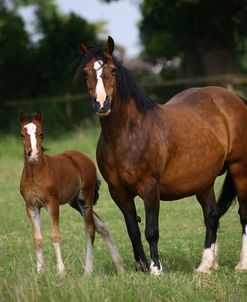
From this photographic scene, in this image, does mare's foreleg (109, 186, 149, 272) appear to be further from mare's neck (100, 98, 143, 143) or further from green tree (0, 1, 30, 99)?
green tree (0, 1, 30, 99)

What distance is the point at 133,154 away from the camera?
7.97 meters

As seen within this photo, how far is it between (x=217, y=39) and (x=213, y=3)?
129cm

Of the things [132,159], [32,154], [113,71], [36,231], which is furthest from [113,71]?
[36,231]

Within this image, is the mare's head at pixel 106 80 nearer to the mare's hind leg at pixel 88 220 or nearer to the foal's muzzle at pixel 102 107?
the foal's muzzle at pixel 102 107

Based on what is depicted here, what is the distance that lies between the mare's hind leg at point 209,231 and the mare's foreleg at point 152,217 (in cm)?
70

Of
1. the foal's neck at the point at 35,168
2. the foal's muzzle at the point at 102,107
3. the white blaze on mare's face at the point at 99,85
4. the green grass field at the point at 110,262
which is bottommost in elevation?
the green grass field at the point at 110,262

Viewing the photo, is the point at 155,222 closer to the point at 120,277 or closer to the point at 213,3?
the point at 120,277

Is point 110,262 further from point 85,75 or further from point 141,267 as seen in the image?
point 85,75

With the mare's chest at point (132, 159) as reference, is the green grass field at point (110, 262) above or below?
below

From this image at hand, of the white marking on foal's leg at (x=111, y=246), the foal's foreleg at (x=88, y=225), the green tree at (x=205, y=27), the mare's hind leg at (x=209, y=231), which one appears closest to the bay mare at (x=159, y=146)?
the mare's hind leg at (x=209, y=231)

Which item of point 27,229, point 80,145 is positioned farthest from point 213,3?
point 27,229

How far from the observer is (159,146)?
8102mm

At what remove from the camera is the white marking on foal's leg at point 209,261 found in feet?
28.1

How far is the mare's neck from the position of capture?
8055 mm
